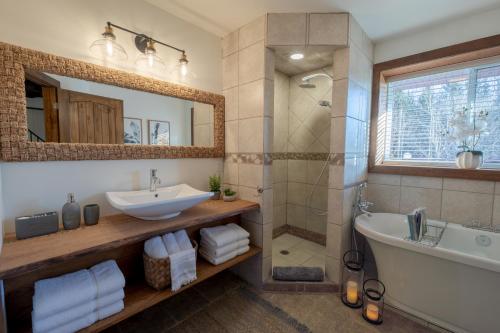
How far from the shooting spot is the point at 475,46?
172cm

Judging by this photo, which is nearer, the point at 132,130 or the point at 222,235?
the point at 132,130

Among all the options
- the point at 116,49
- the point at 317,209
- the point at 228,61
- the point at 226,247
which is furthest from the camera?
the point at 317,209

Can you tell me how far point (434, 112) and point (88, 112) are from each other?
283 cm

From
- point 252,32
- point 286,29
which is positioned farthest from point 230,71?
point 286,29

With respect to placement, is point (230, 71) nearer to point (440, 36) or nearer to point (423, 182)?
point (440, 36)

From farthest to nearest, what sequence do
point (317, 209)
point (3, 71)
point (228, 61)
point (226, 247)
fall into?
point (317, 209), point (228, 61), point (226, 247), point (3, 71)

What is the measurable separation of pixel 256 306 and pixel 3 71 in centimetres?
209

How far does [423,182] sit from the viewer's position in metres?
2.02

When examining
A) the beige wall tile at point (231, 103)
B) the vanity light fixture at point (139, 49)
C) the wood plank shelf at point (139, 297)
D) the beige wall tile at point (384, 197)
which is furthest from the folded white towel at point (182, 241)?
the beige wall tile at point (384, 197)

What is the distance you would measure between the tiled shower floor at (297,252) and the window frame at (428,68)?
1.08 metres

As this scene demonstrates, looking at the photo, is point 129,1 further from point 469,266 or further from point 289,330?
point 469,266

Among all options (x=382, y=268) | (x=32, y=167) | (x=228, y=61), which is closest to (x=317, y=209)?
(x=382, y=268)

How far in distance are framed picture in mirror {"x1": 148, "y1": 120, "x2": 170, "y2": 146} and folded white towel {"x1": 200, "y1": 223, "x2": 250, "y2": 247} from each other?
0.76m

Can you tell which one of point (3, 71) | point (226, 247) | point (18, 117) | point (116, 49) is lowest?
point (226, 247)
